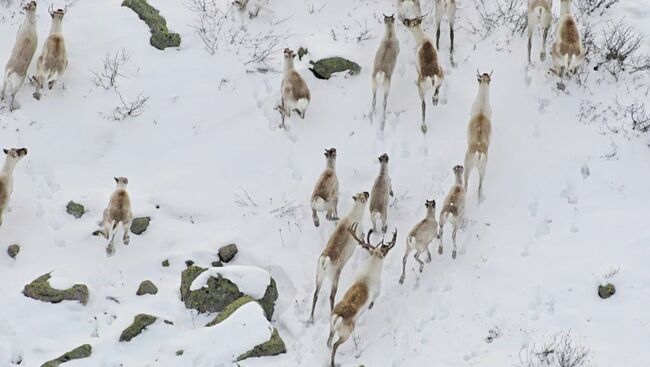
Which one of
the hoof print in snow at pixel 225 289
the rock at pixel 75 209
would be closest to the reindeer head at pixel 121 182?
the rock at pixel 75 209

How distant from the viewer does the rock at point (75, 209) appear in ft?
41.4

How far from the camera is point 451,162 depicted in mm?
13211

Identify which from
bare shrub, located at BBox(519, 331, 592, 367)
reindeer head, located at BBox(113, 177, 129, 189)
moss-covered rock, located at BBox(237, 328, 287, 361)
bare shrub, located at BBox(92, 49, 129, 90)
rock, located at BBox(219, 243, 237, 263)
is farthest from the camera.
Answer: bare shrub, located at BBox(92, 49, 129, 90)

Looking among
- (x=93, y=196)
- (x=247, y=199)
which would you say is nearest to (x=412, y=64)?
(x=247, y=199)

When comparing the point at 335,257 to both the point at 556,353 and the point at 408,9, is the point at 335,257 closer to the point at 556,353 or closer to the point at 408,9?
the point at 556,353

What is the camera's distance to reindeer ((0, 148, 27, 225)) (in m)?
12.2

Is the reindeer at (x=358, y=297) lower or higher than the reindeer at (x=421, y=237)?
lower

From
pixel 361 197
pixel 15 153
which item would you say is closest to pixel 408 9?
pixel 361 197

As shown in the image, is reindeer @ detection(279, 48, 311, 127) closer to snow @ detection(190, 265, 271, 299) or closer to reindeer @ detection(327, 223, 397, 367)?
reindeer @ detection(327, 223, 397, 367)

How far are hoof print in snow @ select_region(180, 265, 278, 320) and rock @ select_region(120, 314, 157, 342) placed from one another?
69cm

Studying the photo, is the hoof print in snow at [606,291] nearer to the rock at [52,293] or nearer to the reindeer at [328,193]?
the reindeer at [328,193]

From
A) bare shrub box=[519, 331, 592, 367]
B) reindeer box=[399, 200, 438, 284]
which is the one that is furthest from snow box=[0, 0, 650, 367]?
reindeer box=[399, 200, 438, 284]

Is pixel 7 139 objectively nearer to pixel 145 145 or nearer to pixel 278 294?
pixel 145 145

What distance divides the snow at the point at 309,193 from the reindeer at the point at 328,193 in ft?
0.89
